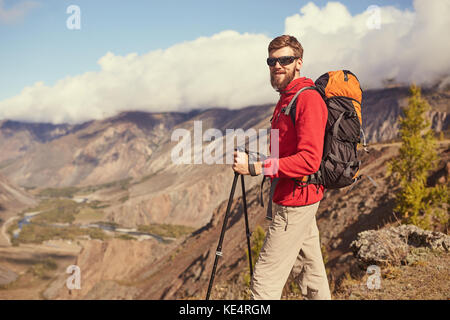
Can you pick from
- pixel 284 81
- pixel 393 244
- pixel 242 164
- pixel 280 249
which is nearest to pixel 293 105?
pixel 284 81

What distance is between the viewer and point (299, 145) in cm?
336

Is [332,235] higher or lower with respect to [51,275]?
higher

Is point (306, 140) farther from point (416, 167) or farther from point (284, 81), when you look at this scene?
point (416, 167)

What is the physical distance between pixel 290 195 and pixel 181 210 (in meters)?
185

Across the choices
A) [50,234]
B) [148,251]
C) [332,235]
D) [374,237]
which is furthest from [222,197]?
[374,237]

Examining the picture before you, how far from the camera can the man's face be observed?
3.73 meters

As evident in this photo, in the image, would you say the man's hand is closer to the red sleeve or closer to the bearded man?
the bearded man

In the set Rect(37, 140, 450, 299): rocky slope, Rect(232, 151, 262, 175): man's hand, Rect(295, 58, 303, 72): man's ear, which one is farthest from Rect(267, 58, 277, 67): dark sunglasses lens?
Rect(37, 140, 450, 299): rocky slope

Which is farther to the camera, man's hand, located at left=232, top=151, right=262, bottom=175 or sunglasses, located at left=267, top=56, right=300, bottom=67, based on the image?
sunglasses, located at left=267, top=56, right=300, bottom=67

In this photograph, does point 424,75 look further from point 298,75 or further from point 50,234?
point 50,234

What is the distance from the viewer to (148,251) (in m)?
98.0

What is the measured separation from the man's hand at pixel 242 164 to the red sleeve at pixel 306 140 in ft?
A: 0.66

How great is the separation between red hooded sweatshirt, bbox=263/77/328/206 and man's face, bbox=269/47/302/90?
0.08 meters

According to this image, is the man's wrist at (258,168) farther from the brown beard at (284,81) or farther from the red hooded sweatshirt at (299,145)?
the brown beard at (284,81)
